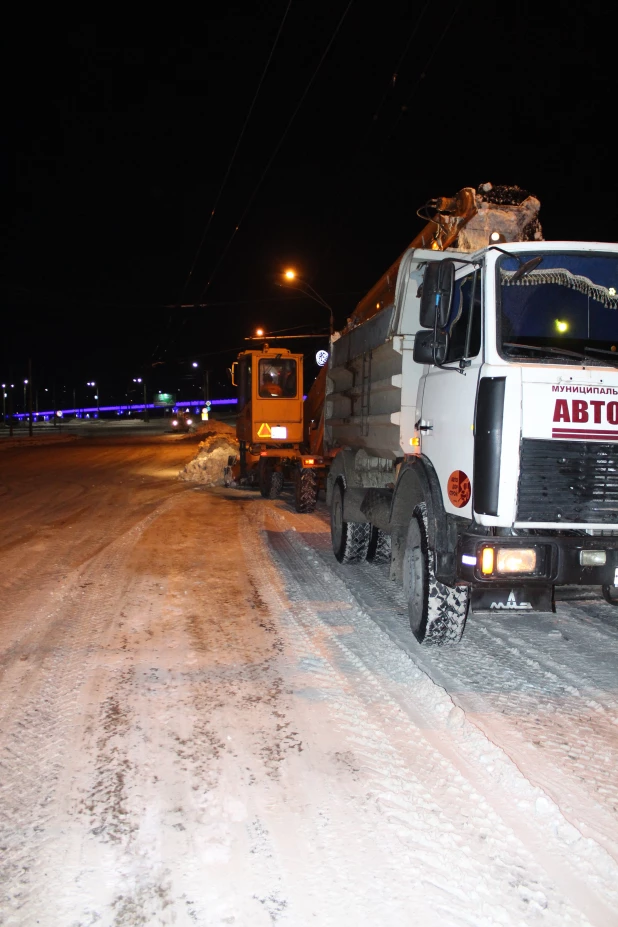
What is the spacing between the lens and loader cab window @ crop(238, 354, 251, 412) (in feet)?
54.7

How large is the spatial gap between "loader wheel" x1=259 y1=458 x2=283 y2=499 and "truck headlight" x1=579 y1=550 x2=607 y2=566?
12.2 m

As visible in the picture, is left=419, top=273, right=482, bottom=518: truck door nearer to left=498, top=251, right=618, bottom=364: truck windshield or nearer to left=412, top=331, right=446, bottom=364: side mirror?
left=412, top=331, right=446, bottom=364: side mirror

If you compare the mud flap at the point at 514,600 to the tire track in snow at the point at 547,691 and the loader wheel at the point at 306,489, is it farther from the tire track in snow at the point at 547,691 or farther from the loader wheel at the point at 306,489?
the loader wheel at the point at 306,489

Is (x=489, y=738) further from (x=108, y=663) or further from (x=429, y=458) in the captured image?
(x=108, y=663)

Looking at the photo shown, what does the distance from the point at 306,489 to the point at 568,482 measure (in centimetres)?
980

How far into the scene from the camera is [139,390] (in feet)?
468

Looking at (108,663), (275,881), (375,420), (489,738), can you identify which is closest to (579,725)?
(489,738)

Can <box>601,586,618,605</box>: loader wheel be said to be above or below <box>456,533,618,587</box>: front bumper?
below

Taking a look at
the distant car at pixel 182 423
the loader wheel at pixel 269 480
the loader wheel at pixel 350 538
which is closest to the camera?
the loader wheel at pixel 350 538

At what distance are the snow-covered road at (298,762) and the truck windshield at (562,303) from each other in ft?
8.09

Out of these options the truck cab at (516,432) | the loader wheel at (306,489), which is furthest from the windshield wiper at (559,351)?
the loader wheel at (306,489)

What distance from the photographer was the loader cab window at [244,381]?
16.7 m

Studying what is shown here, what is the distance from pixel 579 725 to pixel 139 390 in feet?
473

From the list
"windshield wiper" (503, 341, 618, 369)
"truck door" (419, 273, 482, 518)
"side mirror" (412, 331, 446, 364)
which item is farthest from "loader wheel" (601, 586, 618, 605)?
"side mirror" (412, 331, 446, 364)
